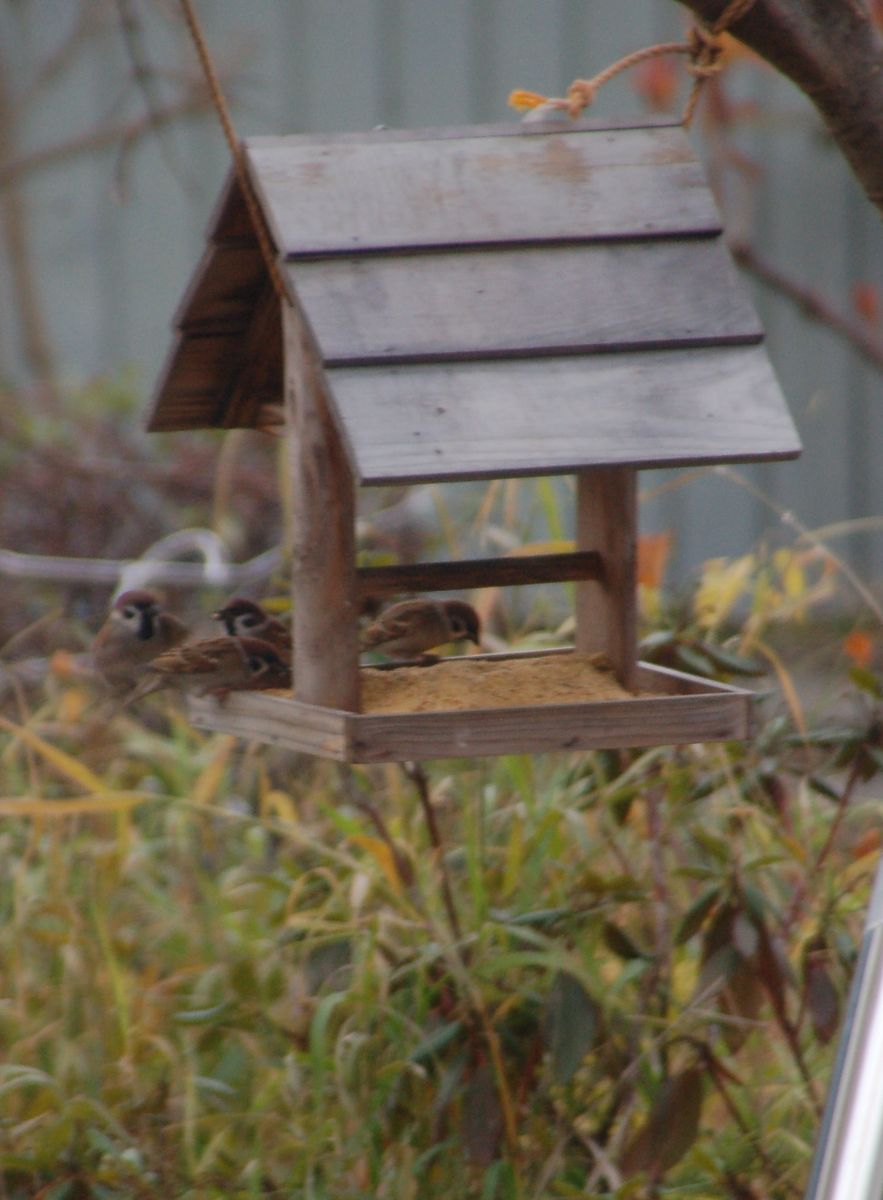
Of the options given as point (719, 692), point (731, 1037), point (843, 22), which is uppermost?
point (843, 22)

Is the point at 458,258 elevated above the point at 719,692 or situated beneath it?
elevated above

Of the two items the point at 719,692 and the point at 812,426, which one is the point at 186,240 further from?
Result: the point at 719,692

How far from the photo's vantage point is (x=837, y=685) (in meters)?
3.95

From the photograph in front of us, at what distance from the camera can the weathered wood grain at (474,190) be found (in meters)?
2.09

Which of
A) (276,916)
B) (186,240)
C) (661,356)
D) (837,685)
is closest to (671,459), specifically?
(661,356)

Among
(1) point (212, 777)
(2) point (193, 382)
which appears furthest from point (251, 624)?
(1) point (212, 777)

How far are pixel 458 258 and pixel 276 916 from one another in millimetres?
1493

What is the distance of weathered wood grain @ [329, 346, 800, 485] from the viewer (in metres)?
1.90

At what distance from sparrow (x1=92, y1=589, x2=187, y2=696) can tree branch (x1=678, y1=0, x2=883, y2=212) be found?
1.13m

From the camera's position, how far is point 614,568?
2441 millimetres

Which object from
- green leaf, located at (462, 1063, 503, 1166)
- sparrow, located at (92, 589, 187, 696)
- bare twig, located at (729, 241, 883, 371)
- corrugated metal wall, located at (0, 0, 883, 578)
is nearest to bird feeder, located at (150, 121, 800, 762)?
sparrow, located at (92, 589, 187, 696)

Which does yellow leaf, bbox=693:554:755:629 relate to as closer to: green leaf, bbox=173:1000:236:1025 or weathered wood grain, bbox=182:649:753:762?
weathered wood grain, bbox=182:649:753:762

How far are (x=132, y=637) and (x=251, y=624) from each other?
0.19 m

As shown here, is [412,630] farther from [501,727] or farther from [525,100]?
[525,100]
